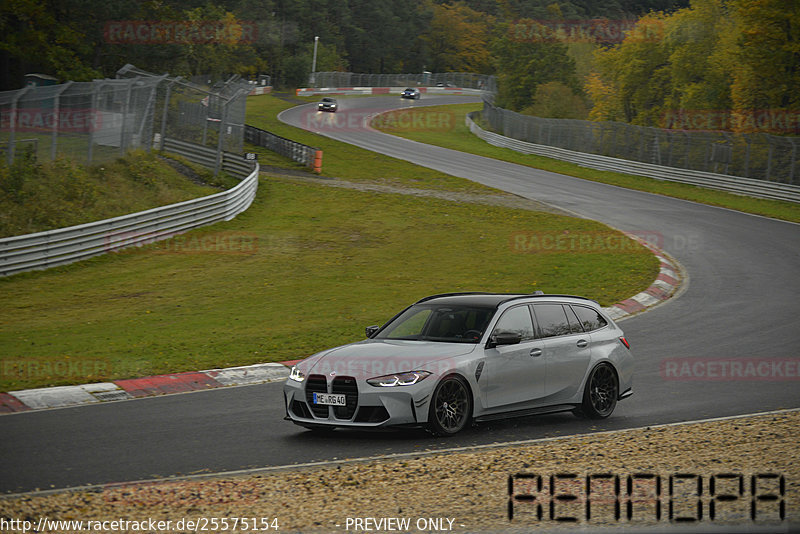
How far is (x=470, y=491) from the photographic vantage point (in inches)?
279

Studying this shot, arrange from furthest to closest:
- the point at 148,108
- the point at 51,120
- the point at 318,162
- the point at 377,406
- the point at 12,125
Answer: the point at 318,162
the point at 148,108
the point at 51,120
the point at 12,125
the point at 377,406

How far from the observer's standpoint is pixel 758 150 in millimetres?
40562

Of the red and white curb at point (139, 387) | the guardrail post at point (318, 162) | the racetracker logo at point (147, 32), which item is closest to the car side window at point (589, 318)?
the red and white curb at point (139, 387)

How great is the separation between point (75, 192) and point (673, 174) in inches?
1200

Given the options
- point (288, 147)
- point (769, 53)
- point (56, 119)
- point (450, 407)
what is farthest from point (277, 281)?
point (769, 53)

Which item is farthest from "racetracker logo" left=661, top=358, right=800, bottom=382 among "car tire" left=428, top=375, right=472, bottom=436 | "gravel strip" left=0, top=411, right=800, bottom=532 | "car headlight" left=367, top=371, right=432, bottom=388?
"car headlight" left=367, top=371, right=432, bottom=388

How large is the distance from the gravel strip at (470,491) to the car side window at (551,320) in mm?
1918

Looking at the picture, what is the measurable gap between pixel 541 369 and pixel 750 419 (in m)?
2.37

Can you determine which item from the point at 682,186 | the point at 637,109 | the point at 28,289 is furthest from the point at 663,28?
the point at 28,289

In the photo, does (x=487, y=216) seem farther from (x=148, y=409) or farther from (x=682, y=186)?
(x=148, y=409)

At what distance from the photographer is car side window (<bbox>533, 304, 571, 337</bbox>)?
10.8 meters

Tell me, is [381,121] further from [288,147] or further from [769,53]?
[769,53]

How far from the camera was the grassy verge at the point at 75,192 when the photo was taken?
23.0m

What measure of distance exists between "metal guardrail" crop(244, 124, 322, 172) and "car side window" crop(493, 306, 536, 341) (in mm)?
35158
